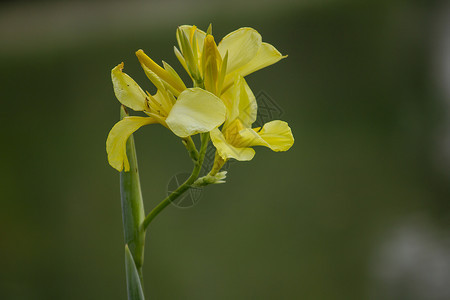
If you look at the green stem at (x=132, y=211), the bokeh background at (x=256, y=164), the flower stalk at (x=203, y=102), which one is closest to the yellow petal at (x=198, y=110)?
the flower stalk at (x=203, y=102)

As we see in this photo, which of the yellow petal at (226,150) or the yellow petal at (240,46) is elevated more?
the yellow petal at (240,46)

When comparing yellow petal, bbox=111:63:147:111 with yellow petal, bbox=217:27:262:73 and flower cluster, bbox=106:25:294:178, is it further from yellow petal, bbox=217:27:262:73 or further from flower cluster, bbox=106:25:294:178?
yellow petal, bbox=217:27:262:73

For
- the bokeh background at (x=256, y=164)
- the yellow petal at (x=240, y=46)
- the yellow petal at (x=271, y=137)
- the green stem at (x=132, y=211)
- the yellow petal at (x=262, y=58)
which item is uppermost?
the yellow petal at (x=240, y=46)

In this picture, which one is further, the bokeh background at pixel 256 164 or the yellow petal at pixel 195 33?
the bokeh background at pixel 256 164

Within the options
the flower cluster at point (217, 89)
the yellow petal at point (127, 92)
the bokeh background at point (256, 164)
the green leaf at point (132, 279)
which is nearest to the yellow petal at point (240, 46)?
the flower cluster at point (217, 89)

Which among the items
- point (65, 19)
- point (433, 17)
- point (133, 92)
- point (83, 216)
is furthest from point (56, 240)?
point (433, 17)

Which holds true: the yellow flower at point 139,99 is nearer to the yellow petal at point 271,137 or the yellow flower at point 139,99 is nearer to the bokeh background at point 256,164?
the yellow petal at point 271,137

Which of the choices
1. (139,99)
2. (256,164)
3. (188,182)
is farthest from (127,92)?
(256,164)

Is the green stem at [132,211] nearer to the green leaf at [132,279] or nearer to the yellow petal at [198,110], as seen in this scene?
the green leaf at [132,279]

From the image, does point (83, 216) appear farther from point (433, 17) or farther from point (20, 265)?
point (433, 17)
